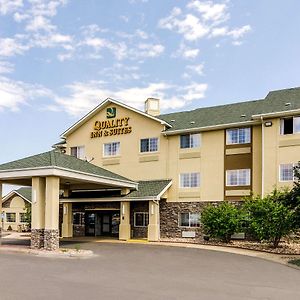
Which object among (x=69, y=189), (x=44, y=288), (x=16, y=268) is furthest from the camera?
(x=69, y=189)

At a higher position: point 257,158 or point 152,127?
point 152,127

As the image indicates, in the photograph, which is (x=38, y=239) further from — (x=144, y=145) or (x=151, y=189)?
(x=144, y=145)

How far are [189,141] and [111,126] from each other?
23.3 ft

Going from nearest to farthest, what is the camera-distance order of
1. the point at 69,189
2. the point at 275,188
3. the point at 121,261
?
the point at 121,261, the point at 275,188, the point at 69,189

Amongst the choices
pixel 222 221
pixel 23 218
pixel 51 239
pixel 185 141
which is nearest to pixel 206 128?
pixel 185 141

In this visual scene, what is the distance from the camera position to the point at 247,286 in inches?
521

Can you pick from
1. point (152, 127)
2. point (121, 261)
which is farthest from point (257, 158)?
point (121, 261)

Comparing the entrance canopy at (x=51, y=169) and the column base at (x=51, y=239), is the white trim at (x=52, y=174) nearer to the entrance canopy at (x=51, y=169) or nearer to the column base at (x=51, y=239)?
the entrance canopy at (x=51, y=169)

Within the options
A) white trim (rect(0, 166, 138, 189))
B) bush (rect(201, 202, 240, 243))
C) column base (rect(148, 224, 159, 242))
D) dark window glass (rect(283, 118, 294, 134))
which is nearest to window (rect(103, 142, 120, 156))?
white trim (rect(0, 166, 138, 189))

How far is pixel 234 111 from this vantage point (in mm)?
32750

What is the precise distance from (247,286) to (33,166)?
1545cm

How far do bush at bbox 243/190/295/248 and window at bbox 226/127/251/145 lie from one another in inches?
216

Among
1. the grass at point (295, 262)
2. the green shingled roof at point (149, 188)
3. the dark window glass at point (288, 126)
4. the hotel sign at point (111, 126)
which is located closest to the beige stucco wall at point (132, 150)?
the hotel sign at point (111, 126)

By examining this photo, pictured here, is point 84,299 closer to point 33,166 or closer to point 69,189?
point 33,166
